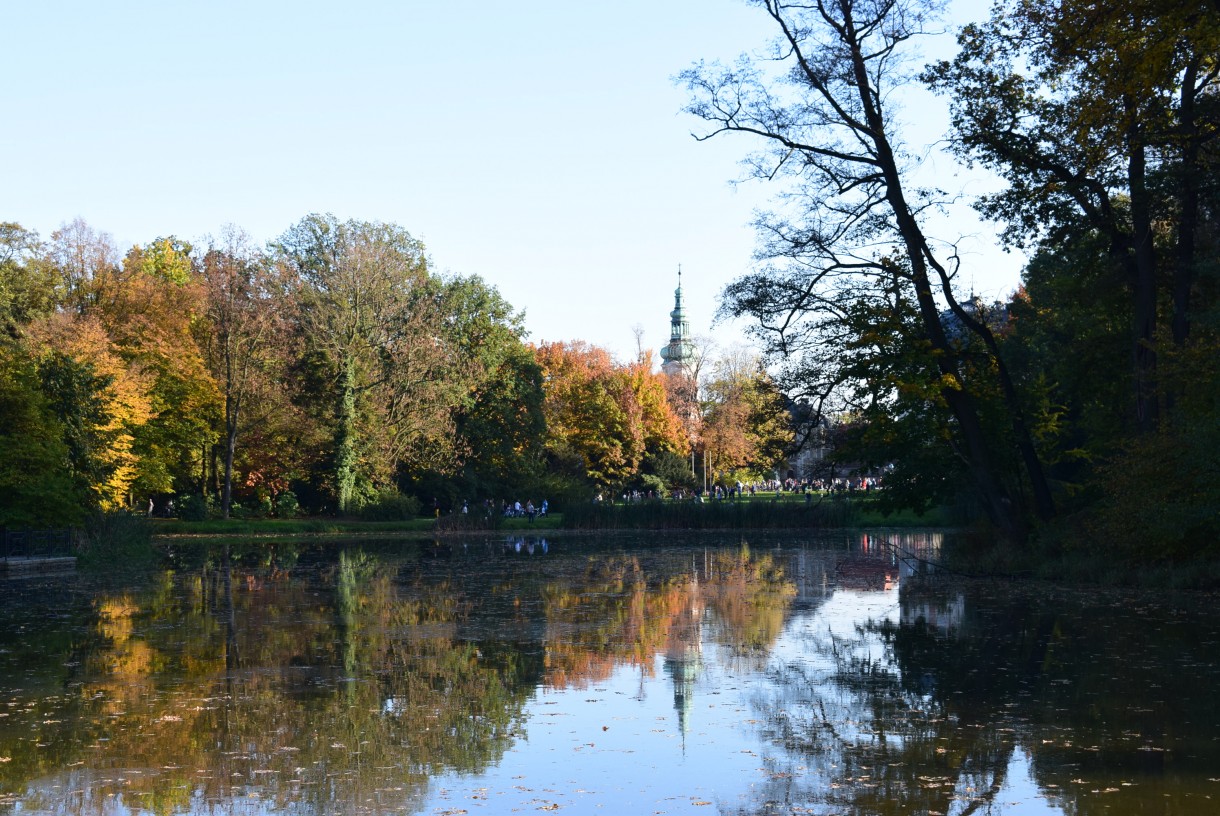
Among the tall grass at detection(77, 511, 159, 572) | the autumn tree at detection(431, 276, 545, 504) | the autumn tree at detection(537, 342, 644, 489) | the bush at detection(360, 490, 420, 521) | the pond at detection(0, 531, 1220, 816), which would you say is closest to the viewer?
the pond at detection(0, 531, 1220, 816)

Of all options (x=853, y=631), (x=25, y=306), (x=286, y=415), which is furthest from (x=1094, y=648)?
(x=25, y=306)

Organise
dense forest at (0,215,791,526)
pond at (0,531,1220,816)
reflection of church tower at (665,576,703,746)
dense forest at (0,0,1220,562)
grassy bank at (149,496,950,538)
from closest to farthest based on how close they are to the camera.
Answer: pond at (0,531,1220,816) → reflection of church tower at (665,576,703,746) → dense forest at (0,0,1220,562) → grassy bank at (149,496,950,538) → dense forest at (0,215,791,526)

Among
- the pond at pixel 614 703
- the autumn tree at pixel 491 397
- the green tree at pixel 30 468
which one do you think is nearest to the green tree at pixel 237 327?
the autumn tree at pixel 491 397

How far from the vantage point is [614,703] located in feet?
36.2

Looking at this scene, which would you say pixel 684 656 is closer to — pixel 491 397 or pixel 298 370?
pixel 298 370

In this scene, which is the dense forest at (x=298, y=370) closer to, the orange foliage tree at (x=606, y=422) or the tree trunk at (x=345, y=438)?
the tree trunk at (x=345, y=438)

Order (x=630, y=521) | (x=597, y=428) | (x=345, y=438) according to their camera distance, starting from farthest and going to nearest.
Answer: (x=597, y=428), (x=345, y=438), (x=630, y=521)

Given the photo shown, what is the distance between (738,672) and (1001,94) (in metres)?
14.8

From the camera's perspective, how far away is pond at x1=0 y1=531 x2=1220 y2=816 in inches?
311

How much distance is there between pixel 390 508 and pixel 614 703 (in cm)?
4031

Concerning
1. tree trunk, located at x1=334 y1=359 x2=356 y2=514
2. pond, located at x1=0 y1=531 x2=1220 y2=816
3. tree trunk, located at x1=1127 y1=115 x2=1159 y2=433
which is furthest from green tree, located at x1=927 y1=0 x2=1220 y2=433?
tree trunk, located at x1=334 y1=359 x2=356 y2=514

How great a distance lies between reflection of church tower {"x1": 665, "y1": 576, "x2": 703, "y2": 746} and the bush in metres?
31.8

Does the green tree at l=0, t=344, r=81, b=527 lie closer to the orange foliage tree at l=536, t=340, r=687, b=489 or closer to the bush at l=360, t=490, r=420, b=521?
the bush at l=360, t=490, r=420, b=521

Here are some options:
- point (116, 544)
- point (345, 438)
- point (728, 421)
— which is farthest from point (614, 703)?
point (728, 421)
